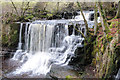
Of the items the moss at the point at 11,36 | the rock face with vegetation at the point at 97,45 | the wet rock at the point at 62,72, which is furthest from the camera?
the moss at the point at 11,36

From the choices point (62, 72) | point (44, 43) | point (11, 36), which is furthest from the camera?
point (11, 36)

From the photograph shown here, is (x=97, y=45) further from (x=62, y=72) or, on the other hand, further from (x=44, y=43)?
(x=44, y=43)

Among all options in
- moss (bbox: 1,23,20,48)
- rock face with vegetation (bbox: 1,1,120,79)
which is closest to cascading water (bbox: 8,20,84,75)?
moss (bbox: 1,23,20,48)

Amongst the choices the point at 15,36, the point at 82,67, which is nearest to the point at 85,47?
the point at 82,67

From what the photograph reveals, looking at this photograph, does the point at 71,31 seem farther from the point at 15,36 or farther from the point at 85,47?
the point at 15,36

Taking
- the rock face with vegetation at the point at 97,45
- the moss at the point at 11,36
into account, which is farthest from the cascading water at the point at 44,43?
the rock face with vegetation at the point at 97,45

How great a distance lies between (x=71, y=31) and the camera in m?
7.16

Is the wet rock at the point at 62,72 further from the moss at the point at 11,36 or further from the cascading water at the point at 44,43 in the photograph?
the moss at the point at 11,36

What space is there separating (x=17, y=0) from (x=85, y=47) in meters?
10.2

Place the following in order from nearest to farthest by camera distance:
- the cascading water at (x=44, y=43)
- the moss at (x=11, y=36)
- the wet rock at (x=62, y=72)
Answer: the wet rock at (x=62, y=72)
the cascading water at (x=44, y=43)
the moss at (x=11, y=36)

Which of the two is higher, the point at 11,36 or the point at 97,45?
the point at 97,45

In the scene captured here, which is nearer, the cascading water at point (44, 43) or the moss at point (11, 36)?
the cascading water at point (44, 43)

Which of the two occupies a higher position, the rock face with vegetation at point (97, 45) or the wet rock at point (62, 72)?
the rock face with vegetation at point (97, 45)

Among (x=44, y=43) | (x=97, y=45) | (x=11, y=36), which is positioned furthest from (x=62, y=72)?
(x=11, y=36)
